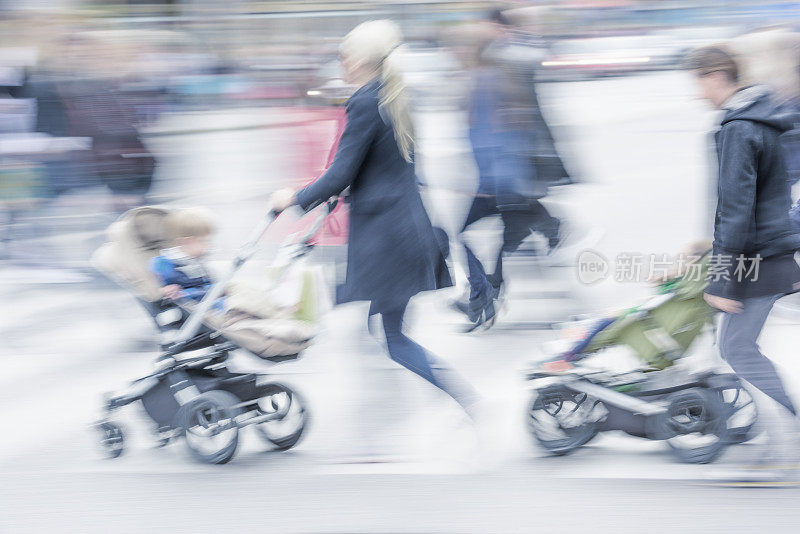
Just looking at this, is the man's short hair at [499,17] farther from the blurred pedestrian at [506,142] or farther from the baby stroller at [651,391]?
the baby stroller at [651,391]

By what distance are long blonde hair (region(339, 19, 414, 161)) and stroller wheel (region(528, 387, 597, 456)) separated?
114 cm

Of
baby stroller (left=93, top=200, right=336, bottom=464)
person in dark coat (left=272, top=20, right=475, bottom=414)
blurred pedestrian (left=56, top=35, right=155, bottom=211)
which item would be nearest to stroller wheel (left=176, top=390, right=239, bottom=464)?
baby stroller (left=93, top=200, right=336, bottom=464)

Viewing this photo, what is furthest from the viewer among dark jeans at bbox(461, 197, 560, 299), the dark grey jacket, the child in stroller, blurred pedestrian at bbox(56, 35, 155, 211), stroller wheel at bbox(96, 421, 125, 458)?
blurred pedestrian at bbox(56, 35, 155, 211)

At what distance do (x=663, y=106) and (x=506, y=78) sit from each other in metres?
10.9

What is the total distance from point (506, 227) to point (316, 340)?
1.57 meters

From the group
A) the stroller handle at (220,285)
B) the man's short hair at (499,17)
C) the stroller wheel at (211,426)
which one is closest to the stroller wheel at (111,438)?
the stroller wheel at (211,426)

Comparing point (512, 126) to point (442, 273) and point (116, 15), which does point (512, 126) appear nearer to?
point (442, 273)

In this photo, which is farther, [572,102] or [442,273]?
[572,102]

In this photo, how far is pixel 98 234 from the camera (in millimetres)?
6918

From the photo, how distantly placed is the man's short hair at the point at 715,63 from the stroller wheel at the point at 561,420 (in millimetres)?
1348

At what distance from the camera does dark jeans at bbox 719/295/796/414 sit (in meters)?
3.74

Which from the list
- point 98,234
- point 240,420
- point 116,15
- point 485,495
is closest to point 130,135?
point 98,234

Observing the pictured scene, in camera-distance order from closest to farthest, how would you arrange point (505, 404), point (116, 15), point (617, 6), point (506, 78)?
1. point (505, 404)
2. point (506, 78)
3. point (116, 15)
4. point (617, 6)

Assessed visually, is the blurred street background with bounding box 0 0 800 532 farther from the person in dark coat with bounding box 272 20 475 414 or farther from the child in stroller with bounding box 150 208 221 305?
the child in stroller with bounding box 150 208 221 305
